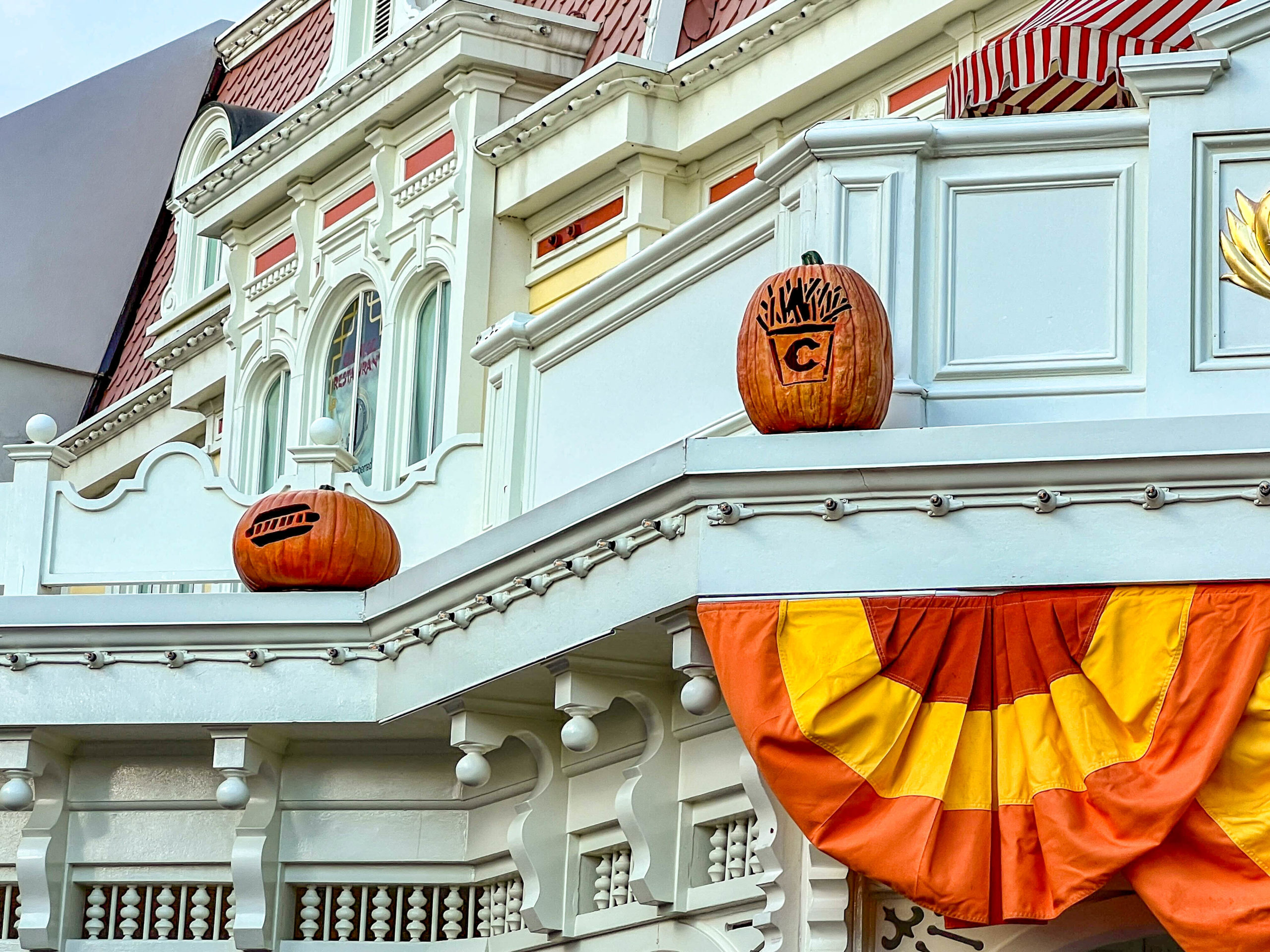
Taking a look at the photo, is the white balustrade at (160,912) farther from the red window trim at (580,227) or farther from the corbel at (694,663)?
the red window trim at (580,227)

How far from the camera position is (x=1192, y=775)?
6527 millimetres

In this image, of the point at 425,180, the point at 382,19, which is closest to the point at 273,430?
the point at 425,180

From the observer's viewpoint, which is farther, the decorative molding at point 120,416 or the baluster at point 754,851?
the decorative molding at point 120,416

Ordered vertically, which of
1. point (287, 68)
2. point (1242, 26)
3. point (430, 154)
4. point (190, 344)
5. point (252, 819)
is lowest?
point (252, 819)

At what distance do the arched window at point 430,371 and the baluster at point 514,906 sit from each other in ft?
14.7

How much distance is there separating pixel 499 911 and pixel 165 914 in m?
1.55

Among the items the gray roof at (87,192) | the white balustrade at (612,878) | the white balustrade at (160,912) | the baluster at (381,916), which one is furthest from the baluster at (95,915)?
the gray roof at (87,192)

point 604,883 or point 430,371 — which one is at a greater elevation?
point 430,371

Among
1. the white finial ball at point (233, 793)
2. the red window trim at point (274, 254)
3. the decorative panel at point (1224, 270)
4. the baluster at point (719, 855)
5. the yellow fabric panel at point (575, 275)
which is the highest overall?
the red window trim at point (274, 254)

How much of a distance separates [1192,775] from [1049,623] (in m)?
0.63

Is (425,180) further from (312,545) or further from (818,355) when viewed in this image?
(818,355)

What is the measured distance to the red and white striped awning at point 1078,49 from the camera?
8.65m

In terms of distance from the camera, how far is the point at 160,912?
9836mm

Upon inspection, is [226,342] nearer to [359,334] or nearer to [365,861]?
[359,334]
